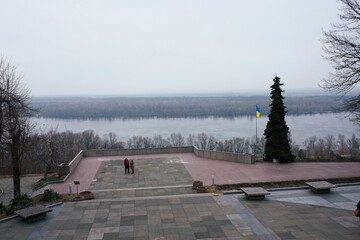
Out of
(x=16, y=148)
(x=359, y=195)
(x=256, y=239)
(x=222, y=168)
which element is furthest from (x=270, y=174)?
A: (x=16, y=148)

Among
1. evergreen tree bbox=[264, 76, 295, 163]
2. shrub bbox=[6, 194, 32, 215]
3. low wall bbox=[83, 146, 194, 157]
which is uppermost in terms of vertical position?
evergreen tree bbox=[264, 76, 295, 163]

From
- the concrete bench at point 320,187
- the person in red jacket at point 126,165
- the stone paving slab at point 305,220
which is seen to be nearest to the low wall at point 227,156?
the person in red jacket at point 126,165

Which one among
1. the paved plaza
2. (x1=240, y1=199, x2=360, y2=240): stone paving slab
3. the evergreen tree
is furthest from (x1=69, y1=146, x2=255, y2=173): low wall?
(x1=240, y1=199, x2=360, y2=240): stone paving slab

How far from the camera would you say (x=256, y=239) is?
31.7 ft

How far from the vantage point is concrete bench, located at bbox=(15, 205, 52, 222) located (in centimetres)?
1122

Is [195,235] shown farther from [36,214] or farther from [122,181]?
[122,181]

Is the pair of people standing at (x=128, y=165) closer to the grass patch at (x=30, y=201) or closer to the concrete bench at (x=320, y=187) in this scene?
the grass patch at (x=30, y=201)

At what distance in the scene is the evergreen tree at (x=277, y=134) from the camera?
2203cm

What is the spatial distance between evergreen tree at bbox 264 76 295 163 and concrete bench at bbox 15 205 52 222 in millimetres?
15007

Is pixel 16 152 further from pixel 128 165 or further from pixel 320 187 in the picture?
pixel 320 187

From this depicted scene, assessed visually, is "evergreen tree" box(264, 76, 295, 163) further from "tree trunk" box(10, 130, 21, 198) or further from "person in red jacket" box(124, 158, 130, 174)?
"tree trunk" box(10, 130, 21, 198)

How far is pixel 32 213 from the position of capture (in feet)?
37.2

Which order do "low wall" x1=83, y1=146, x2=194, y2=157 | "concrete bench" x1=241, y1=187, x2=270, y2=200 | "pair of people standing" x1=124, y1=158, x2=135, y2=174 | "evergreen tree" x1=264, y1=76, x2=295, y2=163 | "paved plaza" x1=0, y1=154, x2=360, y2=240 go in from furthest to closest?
"low wall" x1=83, y1=146, x2=194, y2=157 → "evergreen tree" x1=264, y1=76, x2=295, y2=163 → "pair of people standing" x1=124, y1=158, x2=135, y2=174 → "concrete bench" x1=241, y1=187, x2=270, y2=200 → "paved plaza" x1=0, y1=154, x2=360, y2=240

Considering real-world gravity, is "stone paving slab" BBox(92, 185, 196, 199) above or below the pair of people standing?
below
